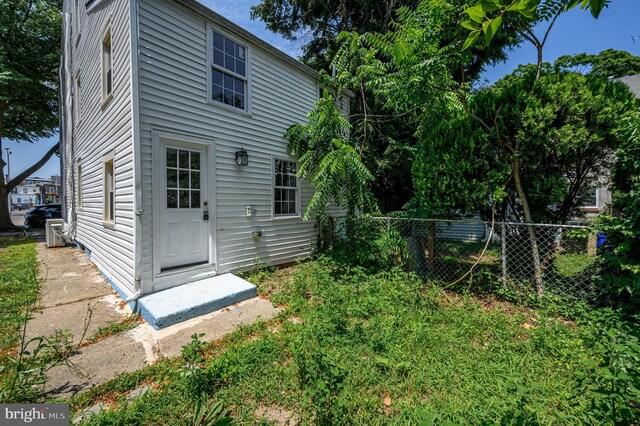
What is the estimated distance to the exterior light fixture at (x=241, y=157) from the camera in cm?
520

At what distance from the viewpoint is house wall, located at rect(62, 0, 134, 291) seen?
4.18m

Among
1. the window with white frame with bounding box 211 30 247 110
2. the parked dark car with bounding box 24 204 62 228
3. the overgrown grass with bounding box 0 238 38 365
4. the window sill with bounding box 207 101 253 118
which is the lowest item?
the overgrown grass with bounding box 0 238 38 365

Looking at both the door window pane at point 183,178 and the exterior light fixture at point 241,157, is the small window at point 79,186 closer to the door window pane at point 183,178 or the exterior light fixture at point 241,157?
the door window pane at point 183,178

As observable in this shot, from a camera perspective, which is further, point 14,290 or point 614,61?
point 614,61

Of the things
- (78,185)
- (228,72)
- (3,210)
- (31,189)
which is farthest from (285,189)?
(31,189)

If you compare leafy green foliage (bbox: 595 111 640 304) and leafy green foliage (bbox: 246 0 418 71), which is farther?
leafy green foliage (bbox: 246 0 418 71)

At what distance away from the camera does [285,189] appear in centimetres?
639

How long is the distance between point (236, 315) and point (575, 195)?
550cm

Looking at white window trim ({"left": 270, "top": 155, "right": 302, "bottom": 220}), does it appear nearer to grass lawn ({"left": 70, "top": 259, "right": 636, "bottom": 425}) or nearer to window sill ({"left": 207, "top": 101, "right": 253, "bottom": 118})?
window sill ({"left": 207, "top": 101, "right": 253, "bottom": 118})

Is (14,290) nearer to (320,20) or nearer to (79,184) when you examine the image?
(79,184)

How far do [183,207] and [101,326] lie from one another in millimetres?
2015

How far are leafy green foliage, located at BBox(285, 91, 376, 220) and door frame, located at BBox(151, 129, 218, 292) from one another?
1808mm

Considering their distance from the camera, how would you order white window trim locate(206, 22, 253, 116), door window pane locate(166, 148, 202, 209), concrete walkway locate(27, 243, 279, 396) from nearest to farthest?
1. concrete walkway locate(27, 243, 279, 396)
2. door window pane locate(166, 148, 202, 209)
3. white window trim locate(206, 22, 253, 116)

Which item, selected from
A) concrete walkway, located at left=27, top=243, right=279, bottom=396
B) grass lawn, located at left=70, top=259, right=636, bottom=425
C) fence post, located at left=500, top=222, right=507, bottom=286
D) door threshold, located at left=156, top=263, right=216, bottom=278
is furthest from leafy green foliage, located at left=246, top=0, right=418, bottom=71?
grass lawn, located at left=70, top=259, right=636, bottom=425
